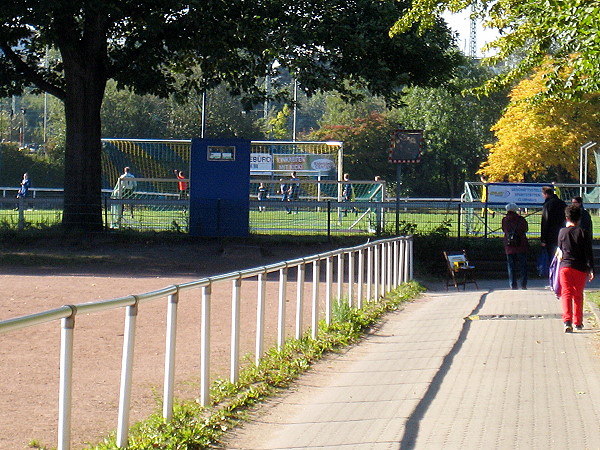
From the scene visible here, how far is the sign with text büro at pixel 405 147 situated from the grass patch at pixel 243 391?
8.46 m

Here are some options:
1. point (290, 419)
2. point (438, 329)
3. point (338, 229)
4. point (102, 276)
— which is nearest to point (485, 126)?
point (338, 229)

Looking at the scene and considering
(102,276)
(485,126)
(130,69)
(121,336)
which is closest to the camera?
(121,336)

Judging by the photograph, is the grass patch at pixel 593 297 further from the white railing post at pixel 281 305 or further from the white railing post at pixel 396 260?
the white railing post at pixel 281 305

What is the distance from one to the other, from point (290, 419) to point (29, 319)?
3.06 metres

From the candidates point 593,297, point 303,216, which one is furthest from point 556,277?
point 303,216

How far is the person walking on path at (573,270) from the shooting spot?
462 inches

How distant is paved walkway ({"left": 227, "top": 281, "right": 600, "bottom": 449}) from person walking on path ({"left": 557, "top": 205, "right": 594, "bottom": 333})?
259 millimetres

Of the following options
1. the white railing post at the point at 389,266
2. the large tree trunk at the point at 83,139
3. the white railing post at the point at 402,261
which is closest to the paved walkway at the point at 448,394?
the white railing post at the point at 389,266

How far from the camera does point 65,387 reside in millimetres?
5219

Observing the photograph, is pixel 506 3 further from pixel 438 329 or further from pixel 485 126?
pixel 485 126

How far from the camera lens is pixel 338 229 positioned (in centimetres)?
2558

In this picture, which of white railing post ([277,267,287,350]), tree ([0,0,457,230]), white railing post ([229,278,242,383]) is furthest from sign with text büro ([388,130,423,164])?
white railing post ([229,278,242,383])

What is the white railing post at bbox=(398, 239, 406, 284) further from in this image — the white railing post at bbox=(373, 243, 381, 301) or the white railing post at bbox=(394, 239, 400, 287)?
the white railing post at bbox=(373, 243, 381, 301)

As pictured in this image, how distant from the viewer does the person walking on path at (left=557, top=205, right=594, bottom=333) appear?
11734mm
